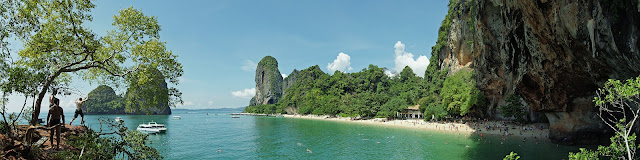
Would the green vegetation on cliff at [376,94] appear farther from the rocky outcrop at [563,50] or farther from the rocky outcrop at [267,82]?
the rocky outcrop at [267,82]

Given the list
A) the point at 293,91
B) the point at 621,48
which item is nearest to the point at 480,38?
the point at 621,48

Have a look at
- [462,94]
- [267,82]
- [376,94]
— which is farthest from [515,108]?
[267,82]

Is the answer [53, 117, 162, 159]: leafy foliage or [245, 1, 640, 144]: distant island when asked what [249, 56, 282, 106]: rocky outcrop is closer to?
[245, 1, 640, 144]: distant island

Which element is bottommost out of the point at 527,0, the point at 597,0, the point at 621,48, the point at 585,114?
the point at 585,114

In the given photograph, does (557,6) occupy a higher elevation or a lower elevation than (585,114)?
higher

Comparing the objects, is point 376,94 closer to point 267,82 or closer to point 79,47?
point 79,47

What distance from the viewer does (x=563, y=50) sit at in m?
14.0

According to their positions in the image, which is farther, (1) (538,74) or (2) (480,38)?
(2) (480,38)

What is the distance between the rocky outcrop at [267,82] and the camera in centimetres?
16230

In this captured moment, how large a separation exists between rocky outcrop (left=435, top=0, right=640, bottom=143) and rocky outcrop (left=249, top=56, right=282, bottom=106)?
137527mm

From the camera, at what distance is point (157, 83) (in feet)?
27.8

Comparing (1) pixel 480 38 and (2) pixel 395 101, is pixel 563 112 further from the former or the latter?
(2) pixel 395 101

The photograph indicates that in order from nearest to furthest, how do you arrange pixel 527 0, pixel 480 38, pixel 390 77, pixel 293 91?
pixel 527 0, pixel 480 38, pixel 390 77, pixel 293 91

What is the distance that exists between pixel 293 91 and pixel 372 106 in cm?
5249
